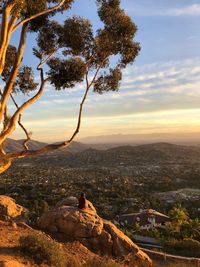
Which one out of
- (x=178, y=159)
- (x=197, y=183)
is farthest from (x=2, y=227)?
(x=178, y=159)

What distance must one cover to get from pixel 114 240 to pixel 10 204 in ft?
14.6

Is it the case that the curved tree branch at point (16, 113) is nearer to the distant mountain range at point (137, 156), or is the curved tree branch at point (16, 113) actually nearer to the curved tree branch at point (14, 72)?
the curved tree branch at point (14, 72)

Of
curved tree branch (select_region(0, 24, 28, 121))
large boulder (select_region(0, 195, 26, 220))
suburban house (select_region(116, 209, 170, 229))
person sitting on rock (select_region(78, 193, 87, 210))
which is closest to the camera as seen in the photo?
curved tree branch (select_region(0, 24, 28, 121))

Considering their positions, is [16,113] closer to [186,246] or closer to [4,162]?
[4,162]

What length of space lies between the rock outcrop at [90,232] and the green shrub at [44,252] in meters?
2.88

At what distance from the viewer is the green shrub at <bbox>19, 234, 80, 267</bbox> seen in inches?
441

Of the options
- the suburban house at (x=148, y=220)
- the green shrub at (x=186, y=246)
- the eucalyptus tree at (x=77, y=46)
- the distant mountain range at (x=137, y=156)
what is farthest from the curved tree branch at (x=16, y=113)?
the distant mountain range at (x=137, y=156)

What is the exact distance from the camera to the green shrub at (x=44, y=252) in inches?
441

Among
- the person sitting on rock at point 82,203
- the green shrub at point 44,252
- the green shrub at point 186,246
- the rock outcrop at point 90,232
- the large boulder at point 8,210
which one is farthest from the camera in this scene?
the green shrub at point 186,246

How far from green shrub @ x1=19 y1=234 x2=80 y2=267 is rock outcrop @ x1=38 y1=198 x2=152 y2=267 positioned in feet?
9.45

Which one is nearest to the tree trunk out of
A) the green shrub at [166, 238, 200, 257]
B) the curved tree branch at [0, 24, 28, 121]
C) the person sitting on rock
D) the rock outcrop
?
the curved tree branch at [0, 24, 28, 121]

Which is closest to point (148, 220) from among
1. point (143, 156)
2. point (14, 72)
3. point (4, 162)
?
point (4, 162)

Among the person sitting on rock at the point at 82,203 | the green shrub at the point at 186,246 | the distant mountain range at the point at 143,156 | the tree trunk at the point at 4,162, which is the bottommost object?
the distant mountain range at the point at 143,156

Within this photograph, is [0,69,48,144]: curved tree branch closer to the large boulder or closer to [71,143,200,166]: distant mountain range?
the large boulder
